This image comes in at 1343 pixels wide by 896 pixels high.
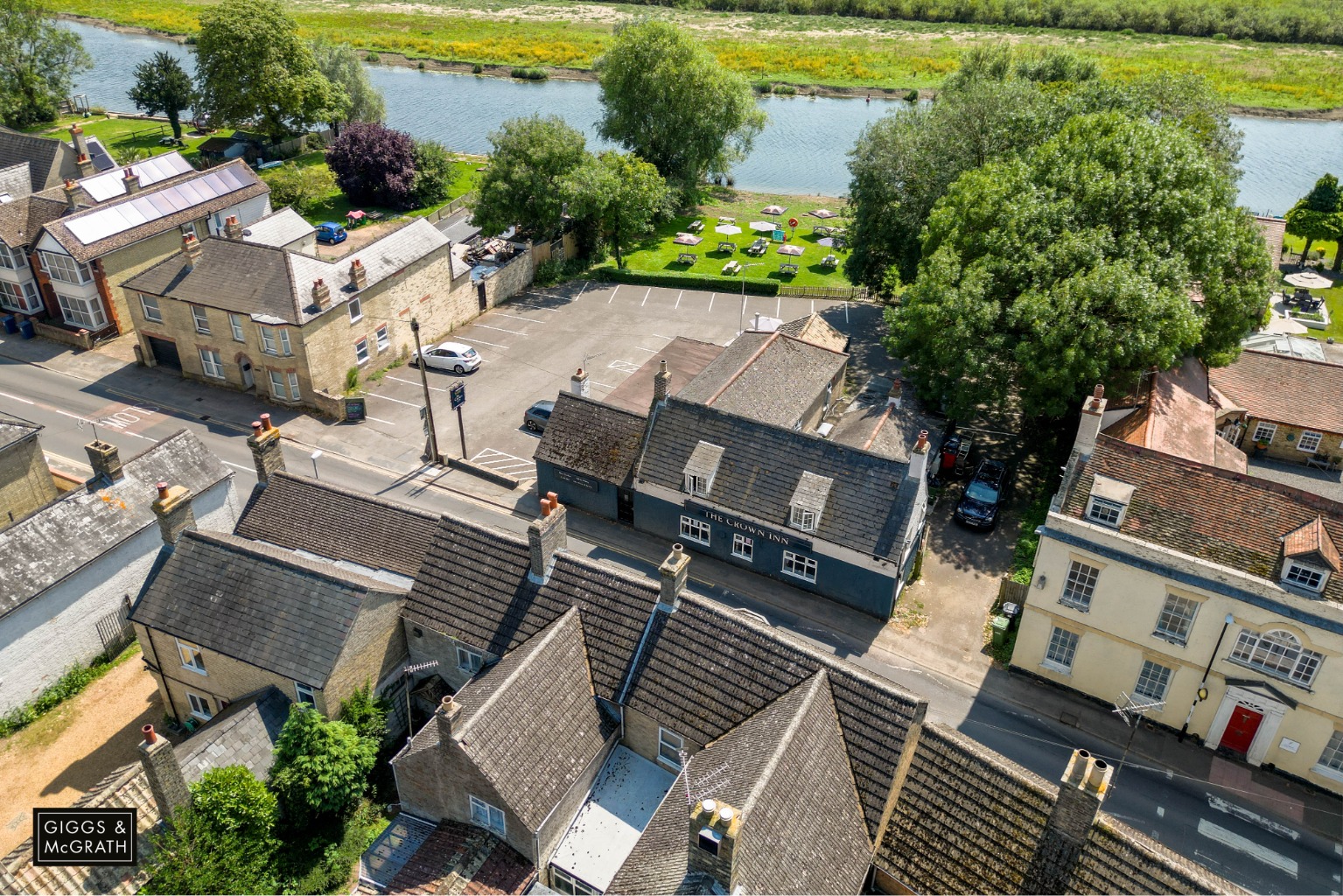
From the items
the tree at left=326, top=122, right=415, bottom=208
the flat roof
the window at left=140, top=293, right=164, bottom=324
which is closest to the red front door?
the flat roof

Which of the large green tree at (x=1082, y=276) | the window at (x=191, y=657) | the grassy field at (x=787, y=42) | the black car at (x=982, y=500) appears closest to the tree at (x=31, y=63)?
the grassy field at (x=787, y=42)

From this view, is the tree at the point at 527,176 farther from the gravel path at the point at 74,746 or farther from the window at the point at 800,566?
the gravel path at the point at 74,746

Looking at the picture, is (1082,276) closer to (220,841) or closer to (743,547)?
(743,547)

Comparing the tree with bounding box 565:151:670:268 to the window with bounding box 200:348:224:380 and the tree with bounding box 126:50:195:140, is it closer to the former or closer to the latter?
the window with bounding box 200:348:224:380

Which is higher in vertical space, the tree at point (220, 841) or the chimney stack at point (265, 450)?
the chimney stack at point (265, 450)

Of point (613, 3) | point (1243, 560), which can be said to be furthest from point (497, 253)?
point (613, 3)

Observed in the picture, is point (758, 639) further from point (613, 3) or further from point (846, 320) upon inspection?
point (613, 3)
